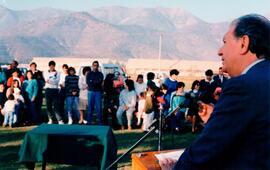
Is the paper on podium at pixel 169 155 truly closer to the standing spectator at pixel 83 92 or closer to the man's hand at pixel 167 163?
the man's hand at pixel 167 163

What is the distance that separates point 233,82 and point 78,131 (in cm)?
435

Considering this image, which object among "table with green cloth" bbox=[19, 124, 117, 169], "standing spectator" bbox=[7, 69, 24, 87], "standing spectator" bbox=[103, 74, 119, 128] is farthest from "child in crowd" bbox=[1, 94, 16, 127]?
"table with green cloth" bbox=[19, 124, 117, 169]

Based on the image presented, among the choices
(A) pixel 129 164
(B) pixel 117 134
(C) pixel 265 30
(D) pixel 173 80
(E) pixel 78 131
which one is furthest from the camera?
(D) pixel 173 80

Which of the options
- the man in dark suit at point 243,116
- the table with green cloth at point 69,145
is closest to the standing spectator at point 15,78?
the table with green cloth at point 69,145

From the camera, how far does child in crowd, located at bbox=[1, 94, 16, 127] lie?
12.2 m

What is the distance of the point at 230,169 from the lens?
1.71 meters

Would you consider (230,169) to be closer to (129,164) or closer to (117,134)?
(129,164)

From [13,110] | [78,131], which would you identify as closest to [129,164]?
[78,131]

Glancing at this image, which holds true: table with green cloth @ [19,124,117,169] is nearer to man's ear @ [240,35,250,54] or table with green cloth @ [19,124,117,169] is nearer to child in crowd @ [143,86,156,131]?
man's ear @ [240,35,250,54]

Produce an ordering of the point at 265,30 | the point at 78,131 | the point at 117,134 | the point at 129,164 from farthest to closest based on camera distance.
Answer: the point at 117,134
the point at 129,164
the point at 78,131
the point at 265,30

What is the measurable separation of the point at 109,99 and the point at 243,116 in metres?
11.0

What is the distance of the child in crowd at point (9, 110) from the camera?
12242mm

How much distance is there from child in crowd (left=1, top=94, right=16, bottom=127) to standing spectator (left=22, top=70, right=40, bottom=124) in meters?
0.54

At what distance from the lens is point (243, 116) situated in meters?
1.63
